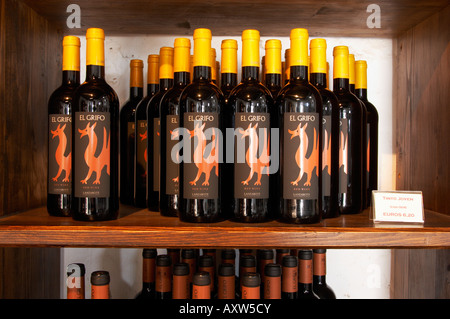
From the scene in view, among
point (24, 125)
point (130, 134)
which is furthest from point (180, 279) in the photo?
point (24, 125)

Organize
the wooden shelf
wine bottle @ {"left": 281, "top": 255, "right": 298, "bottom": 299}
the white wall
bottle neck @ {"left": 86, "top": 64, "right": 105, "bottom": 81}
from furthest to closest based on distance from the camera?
the white wall → wine bottle @ {"left": 281, "top": 255, "right": 298, "bottom": 299} → bottle neck @ {"left": 86, "top": 64, "right": 105, "bottom": 81} → the wooden shelf

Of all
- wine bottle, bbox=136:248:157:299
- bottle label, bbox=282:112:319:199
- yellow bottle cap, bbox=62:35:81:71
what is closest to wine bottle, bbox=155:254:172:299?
wine bottle, bbox=136:248:157:299

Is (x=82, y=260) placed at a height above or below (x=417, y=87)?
below

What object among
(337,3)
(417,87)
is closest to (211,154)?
(337,3)

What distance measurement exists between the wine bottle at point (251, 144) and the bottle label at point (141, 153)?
0.31m

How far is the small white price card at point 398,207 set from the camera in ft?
2.76

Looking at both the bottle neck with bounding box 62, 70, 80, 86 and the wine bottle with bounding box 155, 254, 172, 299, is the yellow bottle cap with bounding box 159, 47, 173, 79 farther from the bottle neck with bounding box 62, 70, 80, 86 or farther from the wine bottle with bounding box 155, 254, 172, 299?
the wine bottle with bounding box 155, 254, 172, 299

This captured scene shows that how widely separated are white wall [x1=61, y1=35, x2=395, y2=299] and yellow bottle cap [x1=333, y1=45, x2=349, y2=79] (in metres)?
0.25

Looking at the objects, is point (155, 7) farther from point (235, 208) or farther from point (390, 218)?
point (390, 218)

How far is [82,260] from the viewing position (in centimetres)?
128

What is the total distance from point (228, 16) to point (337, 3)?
262 mm

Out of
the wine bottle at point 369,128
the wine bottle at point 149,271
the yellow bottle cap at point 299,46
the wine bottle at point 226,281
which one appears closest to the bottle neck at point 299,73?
the yellow bottle cap at point 299,46

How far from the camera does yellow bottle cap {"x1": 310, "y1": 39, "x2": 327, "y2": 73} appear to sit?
897mm
